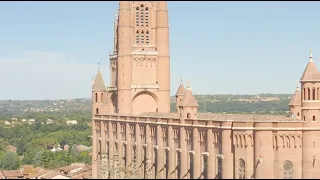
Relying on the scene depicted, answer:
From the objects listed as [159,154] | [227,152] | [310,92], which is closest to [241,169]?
[227,152]

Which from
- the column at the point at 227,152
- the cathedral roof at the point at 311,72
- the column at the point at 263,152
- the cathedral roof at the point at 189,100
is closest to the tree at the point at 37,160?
the cathedral roof at the point at 189,100

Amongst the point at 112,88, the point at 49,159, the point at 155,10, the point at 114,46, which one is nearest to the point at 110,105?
the point at 112,88

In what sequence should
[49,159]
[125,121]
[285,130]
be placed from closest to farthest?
1. [285,130]
2. [125,121]
3. [49,159]

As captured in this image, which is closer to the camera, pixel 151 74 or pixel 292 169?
pixel 292 169

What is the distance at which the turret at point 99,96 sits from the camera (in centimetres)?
9612

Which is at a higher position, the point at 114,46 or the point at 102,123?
the point at 114,46

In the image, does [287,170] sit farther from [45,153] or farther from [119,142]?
[45,153]

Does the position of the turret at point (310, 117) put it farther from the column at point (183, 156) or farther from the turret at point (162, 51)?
the turret at point (162, 51)

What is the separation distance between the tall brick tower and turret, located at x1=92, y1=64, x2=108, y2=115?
3.76 metres

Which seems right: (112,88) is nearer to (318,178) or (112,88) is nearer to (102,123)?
(102,123)

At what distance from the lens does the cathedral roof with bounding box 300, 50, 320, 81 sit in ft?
216

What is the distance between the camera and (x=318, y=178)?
64812 millimetres

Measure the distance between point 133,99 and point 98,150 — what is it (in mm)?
10778

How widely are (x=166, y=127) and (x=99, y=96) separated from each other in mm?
21856
